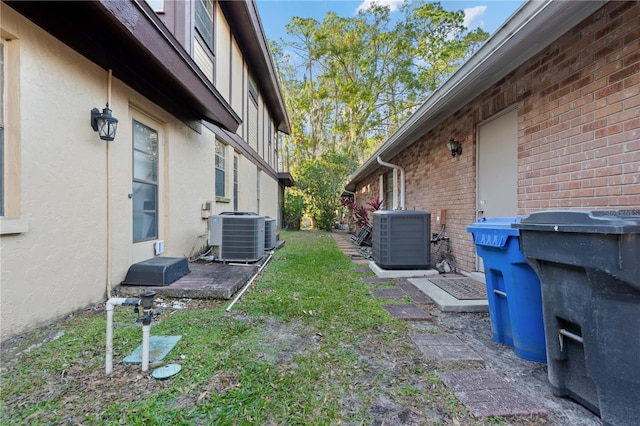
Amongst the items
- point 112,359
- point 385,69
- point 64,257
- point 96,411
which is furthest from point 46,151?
point 385,69

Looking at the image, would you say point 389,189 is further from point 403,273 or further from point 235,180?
point 403,273

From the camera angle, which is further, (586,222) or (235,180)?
(235,180)

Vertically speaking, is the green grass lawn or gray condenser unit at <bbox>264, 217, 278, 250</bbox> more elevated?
gray condenser unit at <bbox>264, 217, 278, 250</bbox>

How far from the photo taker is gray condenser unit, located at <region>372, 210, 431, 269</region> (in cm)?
473

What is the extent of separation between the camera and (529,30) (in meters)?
2.50

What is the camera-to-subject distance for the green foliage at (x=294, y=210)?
15883mm

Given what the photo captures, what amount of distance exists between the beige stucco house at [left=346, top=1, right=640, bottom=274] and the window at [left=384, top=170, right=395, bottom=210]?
13.8 ft

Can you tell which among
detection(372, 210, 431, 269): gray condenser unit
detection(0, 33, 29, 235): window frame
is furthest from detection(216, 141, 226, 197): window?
detection(0, 33, 29, 235): window frame

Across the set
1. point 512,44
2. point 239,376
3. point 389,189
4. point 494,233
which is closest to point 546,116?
point 512,44

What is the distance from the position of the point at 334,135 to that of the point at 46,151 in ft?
67.8

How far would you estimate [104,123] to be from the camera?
2.90 m

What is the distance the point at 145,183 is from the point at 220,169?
9.74 ft

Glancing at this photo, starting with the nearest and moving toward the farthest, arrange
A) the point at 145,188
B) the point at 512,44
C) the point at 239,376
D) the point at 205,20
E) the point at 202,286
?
the point at 239,376 < the point at 512,44 < the point at 202,286 < the point at 145,188 < the point at 205,20

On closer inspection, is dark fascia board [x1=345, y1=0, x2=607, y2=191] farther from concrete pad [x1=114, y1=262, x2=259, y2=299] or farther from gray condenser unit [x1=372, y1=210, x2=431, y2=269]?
concrete pad [x1=114, y1=262, x2=259, y2=299]
